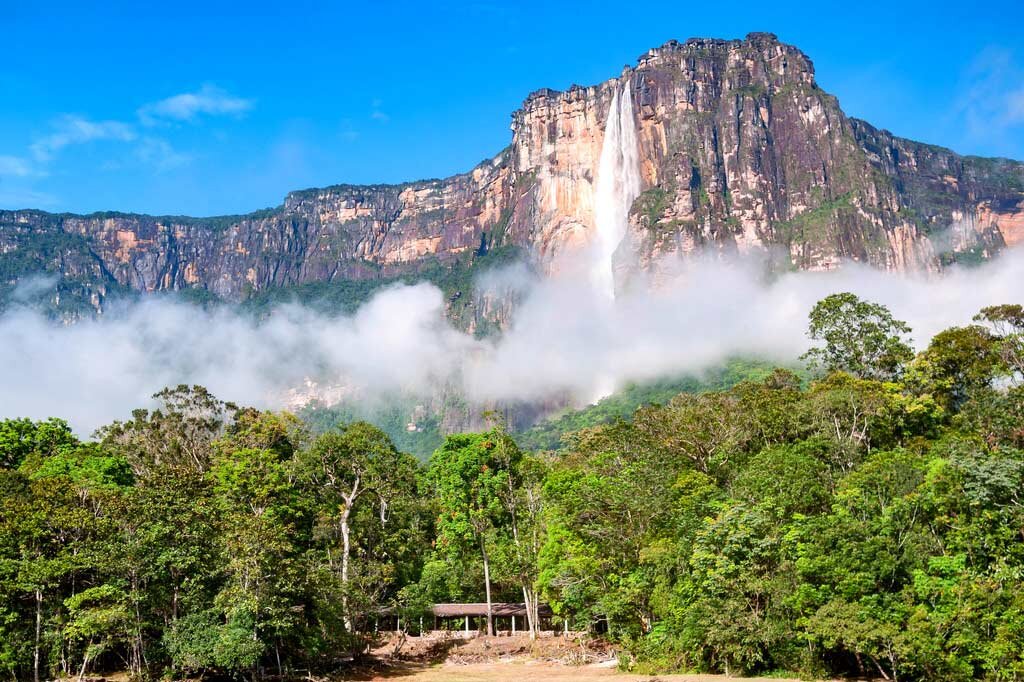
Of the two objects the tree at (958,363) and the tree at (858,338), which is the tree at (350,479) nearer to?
the tree at (858,338)

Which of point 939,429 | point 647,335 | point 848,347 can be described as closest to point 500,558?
point 939,429

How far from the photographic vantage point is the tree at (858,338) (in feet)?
234

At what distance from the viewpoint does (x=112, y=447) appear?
2645 inches

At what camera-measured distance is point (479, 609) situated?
61.2 metres

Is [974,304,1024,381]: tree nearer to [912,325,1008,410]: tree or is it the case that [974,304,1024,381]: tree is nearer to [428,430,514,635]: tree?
[912,325,1008,410]: tree

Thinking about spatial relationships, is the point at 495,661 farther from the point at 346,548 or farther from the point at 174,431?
the point at 174,431

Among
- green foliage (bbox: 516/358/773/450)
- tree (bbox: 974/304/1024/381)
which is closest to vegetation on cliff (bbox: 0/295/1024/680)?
tree (bbox: 974/304/1024/381)

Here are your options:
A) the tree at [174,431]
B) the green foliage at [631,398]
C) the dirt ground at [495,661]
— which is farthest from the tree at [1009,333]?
the green foliage at [631,398]

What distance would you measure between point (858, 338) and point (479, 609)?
37.9 metres

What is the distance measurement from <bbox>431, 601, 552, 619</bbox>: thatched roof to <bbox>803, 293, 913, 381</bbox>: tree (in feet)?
99.0

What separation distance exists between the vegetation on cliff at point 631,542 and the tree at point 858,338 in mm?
6799

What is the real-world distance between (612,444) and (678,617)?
78.6 ft

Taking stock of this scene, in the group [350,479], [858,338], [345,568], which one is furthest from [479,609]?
[858,338]

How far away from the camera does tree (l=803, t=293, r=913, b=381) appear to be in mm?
71438
